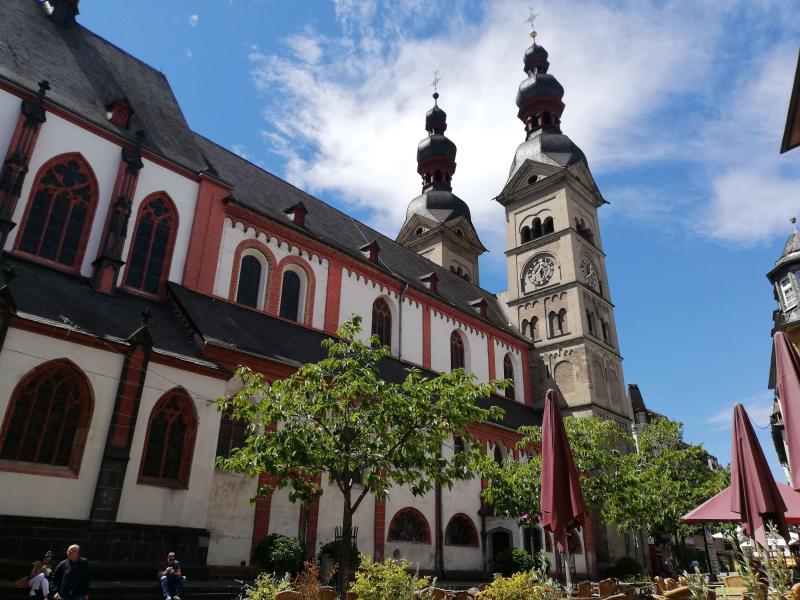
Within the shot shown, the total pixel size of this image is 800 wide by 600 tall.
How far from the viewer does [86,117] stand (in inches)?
657

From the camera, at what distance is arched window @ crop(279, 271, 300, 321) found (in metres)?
20.9

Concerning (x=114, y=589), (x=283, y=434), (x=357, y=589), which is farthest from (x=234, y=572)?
(x=357, y=589)

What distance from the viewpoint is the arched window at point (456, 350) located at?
92.1 feet

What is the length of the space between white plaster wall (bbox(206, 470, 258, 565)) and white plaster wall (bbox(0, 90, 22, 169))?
10196 millimetres

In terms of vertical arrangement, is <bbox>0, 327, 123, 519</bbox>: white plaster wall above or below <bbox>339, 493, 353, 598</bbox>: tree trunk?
above

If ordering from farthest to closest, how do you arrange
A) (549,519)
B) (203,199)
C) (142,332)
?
(203,199) → (142,332) → (549,519)

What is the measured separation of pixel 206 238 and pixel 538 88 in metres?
29.8

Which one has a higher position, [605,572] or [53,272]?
[53,272]

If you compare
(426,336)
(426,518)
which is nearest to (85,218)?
(426,518)

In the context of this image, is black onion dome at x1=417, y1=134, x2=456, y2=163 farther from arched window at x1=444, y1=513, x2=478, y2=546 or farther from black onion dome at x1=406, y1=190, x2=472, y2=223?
arched window at x1=444, y1=513, x2=478, y2=546

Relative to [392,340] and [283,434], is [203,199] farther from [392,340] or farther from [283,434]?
[283,434]

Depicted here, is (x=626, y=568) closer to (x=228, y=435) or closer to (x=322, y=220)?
(x=228, y=435)

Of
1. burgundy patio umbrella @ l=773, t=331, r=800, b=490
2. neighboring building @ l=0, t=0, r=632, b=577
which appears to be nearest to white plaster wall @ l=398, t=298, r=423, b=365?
neighboring building @ l=0, t=0, r=632, b=577

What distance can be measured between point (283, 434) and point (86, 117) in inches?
481
